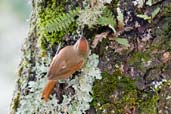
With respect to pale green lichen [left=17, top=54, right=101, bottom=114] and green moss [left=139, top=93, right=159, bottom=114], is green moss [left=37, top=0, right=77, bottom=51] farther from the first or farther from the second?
green moss [left=139, top=93, right=159, bottom=114]

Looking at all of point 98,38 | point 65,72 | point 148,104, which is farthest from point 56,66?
point 148,104

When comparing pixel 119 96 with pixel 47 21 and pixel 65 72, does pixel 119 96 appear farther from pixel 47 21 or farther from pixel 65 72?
pixel 47 21

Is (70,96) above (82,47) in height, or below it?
below

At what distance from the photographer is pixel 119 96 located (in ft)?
4.40

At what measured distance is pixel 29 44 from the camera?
156cm

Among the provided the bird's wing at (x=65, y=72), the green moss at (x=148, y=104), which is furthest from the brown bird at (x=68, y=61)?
the green moss at (x=148, y=104)

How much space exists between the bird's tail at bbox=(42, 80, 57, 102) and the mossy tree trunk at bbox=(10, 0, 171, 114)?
0.01 metres

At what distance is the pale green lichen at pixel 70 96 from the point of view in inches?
53.6

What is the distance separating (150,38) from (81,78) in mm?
200

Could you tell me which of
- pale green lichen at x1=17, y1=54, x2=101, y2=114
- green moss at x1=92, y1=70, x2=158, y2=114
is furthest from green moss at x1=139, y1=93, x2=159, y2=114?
pale green lichen at x1=17, y1=54, x2=101, y2=114

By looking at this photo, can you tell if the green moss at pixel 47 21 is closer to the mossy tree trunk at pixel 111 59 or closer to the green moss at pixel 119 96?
the mossy tree trunk at pixel 111 59

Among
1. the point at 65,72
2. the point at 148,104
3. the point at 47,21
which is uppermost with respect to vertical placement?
the point at 47,21

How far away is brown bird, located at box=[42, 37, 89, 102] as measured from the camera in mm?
1331

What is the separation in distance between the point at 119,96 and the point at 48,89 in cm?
18
